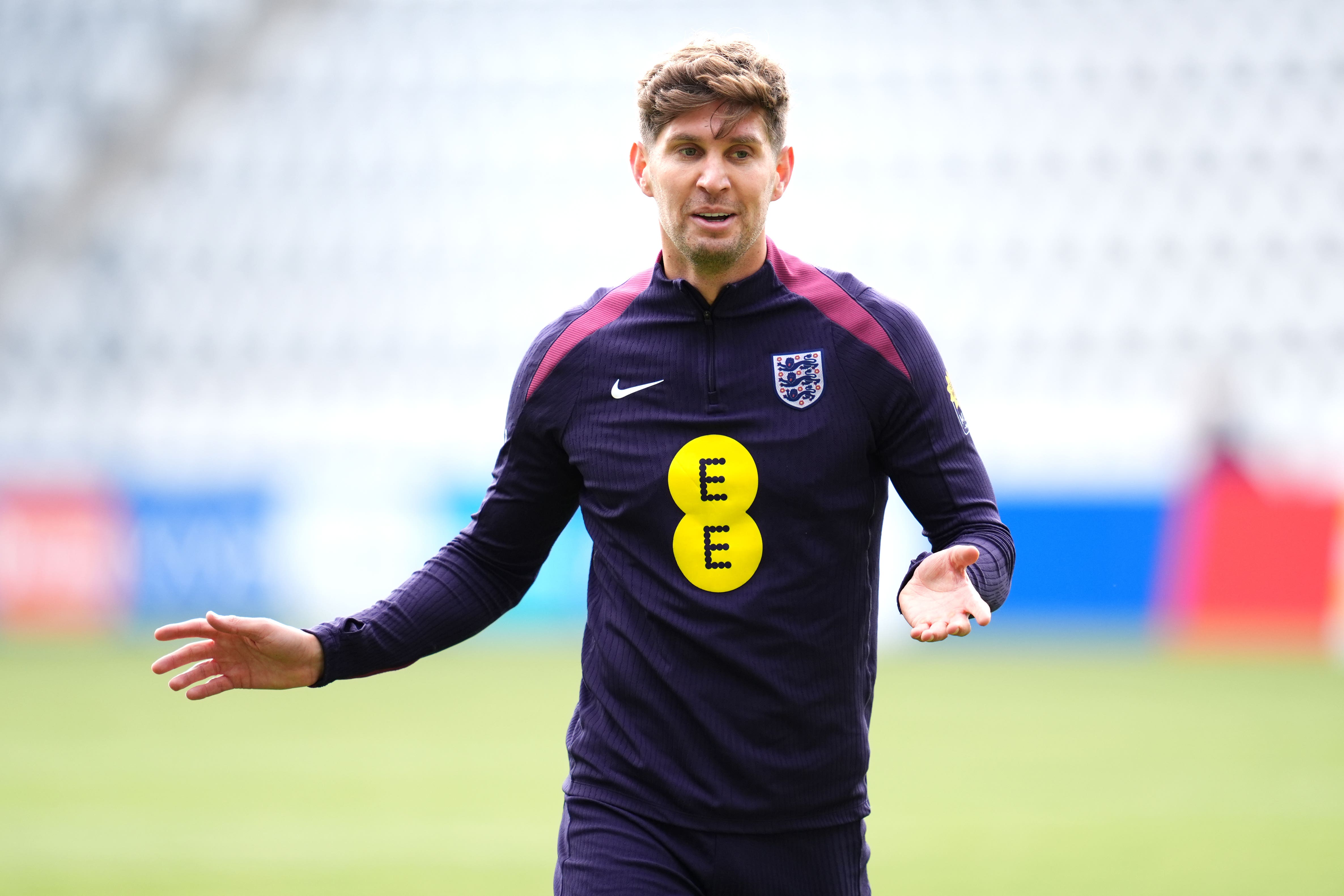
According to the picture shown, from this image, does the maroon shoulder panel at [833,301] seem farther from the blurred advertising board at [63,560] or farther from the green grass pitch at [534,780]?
the blurred advertising board at [63,560]

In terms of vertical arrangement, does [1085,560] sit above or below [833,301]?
above

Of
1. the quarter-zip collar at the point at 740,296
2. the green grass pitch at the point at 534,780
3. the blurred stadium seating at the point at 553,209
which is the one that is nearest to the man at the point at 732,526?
the quarter-zip collar at the point at 740,296

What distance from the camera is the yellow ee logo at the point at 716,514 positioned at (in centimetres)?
294

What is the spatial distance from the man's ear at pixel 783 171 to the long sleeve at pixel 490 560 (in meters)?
0.47

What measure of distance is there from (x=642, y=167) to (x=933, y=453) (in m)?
0.78

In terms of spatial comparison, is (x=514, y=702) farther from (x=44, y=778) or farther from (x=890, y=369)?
(x=890, y=369)

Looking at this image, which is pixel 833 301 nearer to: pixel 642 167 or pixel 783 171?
pixel 783 171

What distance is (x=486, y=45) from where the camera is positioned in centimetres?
2203

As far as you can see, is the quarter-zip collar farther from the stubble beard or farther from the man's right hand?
the man's right hand

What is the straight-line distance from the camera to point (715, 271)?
3.05 m

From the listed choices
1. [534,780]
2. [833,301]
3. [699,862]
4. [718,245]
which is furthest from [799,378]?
[534,780]

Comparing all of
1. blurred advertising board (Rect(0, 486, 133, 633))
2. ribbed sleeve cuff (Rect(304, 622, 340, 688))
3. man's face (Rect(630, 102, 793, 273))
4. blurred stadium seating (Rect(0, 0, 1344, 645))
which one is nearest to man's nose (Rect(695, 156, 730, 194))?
man's face (Rect(630, 102, 793, 273))

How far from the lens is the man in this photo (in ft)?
9.52

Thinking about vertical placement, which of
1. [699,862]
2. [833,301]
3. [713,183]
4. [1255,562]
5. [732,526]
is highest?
[1255,562]
